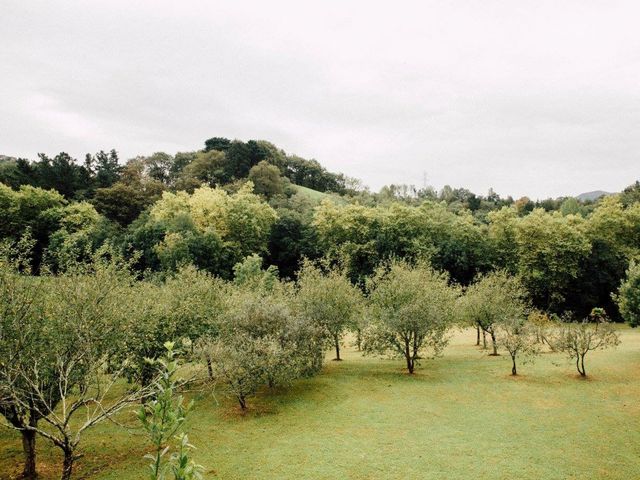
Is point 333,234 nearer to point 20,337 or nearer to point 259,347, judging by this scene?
point 259,347

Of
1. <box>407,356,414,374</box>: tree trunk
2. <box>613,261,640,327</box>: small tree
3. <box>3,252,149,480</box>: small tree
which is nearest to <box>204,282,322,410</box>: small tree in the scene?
<box>3,252,149,480</box>: small tree

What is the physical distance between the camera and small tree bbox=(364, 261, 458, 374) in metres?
30.6

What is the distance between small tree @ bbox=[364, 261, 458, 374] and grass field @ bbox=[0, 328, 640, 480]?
224 cm

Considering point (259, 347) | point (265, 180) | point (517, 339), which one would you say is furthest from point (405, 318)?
point (265, 180)

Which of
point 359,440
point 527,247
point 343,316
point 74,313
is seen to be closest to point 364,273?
point 527,247

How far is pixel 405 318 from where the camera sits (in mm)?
30312

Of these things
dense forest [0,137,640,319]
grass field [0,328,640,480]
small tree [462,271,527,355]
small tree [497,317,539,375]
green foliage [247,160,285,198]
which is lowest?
grass field [0,328,640,480]

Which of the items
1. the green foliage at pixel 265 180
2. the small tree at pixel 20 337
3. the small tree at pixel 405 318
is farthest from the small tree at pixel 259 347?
the green foliage at pixel 265 180

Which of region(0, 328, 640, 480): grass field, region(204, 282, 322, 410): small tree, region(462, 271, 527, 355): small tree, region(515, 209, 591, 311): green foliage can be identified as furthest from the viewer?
region(515, 209, 591, 311): green foliage

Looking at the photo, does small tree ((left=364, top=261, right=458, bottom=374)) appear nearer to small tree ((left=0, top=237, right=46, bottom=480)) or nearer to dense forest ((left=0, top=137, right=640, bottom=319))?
small tree ((left=0, top=237, right=46, bottom=480))

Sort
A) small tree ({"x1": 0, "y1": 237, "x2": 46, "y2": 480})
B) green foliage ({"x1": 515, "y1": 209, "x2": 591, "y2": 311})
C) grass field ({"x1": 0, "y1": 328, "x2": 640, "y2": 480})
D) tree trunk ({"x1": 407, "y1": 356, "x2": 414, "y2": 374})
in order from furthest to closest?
green foliage ({"x1": 515, "y1": 209, "x2": 591, "y2": 311}) < tree trunk ({"x1": 407, "y1": 356, "x2": 414, "y2": 374}) < grass field ({"x1": 0, "y1": 328, "x2": 640, "y2": 480}) < small tree ({"x1": 0, "y1": 237, "x2": 46, "y2": 480})

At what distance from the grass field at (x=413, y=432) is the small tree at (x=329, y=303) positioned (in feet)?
12.3

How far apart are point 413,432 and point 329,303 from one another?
1310 cm

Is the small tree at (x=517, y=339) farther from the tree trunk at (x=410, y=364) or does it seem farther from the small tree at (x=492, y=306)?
the tree trunk at (x=410, y=364)
